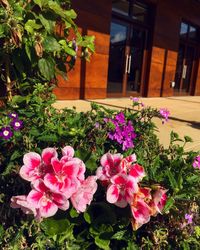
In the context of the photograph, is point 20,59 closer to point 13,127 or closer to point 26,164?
point 13,127

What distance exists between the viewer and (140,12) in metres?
10.3

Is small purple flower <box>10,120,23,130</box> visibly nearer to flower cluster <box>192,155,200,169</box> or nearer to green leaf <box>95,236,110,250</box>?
green leaf <box>95,236,110,250</box>

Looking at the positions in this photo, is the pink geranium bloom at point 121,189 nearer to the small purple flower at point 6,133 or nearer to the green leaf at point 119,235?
the green leaf at point 119,235

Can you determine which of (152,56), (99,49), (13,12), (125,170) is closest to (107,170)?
(125,170)

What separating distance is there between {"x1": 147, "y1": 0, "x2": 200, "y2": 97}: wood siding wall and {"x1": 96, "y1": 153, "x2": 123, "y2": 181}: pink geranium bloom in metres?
9.95

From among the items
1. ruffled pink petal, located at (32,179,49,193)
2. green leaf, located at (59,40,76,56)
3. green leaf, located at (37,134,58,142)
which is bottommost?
ruffled pink petal, located at (32,179,49,193)

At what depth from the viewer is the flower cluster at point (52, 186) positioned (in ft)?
4.19

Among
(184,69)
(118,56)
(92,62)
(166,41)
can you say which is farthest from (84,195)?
(184,69)

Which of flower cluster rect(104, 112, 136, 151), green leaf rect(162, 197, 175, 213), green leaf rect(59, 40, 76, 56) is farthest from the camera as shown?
green leaf rect(59, 40, 76, 56)

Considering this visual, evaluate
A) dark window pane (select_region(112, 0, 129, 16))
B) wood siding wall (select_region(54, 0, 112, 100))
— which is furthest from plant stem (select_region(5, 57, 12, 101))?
dark window pane (select_region(112, 0, 129, 16))

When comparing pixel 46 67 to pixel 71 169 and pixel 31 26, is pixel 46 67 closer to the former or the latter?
pixel 31 26

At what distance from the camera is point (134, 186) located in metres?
1.36

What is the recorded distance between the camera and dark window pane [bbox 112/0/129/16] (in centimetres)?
914

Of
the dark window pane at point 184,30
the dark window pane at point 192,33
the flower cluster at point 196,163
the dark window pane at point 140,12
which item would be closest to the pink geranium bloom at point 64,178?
the flower cluster at point 196,163
